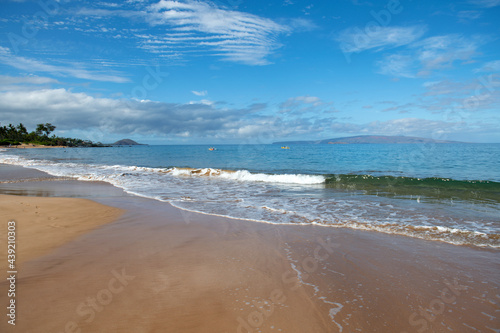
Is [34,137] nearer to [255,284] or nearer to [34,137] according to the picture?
[34,137]

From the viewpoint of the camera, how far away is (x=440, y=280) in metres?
4.45

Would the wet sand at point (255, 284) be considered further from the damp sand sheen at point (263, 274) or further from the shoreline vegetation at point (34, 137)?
the shoreline vegetation at point (34, 137)

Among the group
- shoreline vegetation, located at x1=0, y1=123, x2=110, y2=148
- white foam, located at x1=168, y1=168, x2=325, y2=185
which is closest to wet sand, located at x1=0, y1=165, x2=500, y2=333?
white foam, located at x1=168, y1=168, x2=325, y2=185

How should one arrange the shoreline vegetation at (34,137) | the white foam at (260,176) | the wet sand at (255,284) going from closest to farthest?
the wet sand at (255,284), the white foam at (260,176), the shoreline vegetation at (34,137)

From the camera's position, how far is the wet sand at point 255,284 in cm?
325

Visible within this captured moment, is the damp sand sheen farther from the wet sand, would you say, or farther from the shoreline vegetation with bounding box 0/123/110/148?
the shoreline vegetation with bounding box 0/123/110/148

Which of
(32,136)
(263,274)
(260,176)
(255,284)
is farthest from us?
(32,136)

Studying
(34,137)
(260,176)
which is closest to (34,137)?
(34,137)

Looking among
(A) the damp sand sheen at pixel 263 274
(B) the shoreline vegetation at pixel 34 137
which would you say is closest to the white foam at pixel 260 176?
(A) the damp sand sheen at pixel 263 274

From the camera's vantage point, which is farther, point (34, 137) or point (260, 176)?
point (34, 137)

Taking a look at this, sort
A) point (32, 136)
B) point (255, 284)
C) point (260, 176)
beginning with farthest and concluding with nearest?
point (32, 136) → point (260, 176) → point (255, 284)

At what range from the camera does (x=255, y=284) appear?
4215mm

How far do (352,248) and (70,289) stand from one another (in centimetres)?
527

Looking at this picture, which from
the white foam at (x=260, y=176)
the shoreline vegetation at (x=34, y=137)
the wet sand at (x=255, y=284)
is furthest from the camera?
the shoreline vegetation at (x=34, y=137)
